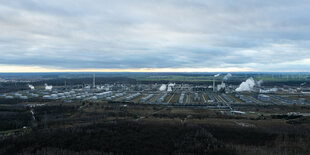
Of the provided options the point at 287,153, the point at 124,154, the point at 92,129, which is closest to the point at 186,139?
the point at 124,154

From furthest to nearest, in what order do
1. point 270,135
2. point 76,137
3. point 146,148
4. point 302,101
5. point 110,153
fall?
point 302,101, point 270,135, point 76,137, point 146,148, point 110,153

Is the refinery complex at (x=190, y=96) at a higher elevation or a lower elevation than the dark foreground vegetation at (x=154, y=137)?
higher

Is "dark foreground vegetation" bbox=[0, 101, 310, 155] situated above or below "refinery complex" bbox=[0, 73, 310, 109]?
below

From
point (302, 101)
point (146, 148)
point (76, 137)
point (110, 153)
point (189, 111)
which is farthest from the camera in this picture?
point (302, 101)

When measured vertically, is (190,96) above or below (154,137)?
above

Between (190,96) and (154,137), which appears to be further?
(190,96)

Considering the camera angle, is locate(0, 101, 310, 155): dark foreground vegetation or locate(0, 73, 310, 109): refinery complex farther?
locate(0, 73, 310, 109): refinery complex

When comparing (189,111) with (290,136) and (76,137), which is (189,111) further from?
(76,137)

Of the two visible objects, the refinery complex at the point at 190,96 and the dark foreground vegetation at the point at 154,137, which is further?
the refinery complex at the point at 190,96

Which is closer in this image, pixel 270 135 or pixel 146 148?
pixel 146 148

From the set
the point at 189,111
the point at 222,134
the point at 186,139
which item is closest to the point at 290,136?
the point at 222,134
